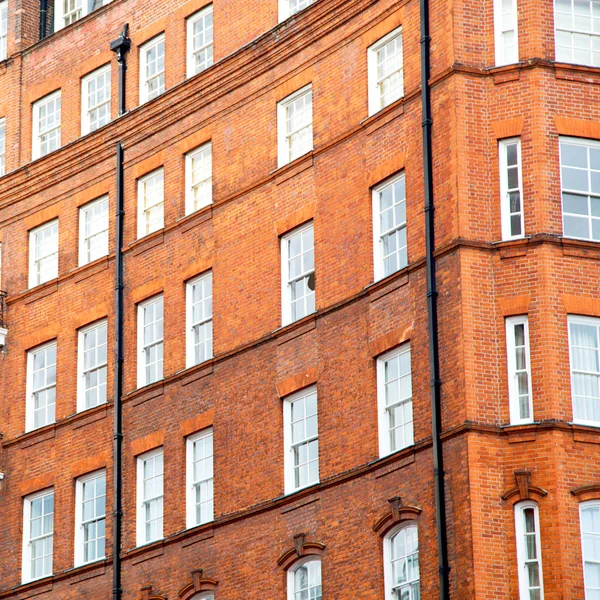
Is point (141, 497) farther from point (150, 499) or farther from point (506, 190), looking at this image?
point (506, 190)

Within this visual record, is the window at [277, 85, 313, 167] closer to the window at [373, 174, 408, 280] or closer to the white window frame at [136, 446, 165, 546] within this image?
A: the window at [373, 174, 408, 280]

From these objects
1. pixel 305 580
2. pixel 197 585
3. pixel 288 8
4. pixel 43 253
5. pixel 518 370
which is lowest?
pixel 305 580

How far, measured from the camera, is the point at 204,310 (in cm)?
4972

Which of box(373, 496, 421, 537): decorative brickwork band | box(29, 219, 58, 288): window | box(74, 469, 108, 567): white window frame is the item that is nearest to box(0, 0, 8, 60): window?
box(29, 219, 58, 288): window

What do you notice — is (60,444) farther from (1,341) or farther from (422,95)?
(422,95)

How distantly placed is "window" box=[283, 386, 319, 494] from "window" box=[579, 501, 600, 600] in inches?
279

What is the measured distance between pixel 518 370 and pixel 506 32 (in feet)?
23.6

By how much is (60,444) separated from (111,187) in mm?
6439

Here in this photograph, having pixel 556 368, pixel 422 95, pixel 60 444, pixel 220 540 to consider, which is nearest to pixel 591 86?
pixel 422 95

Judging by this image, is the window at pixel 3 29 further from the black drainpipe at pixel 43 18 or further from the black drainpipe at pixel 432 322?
the black drainpipe at pixel 432 322

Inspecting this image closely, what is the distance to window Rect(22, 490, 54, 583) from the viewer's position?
52.1 m

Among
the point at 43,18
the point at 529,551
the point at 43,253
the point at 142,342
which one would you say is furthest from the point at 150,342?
the point at 529,551

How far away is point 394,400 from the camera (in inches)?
1714

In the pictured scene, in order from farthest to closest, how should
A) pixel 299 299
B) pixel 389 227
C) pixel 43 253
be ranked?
1. pixel 43 253
2. pixel 299 299
3. pixel 389 227
